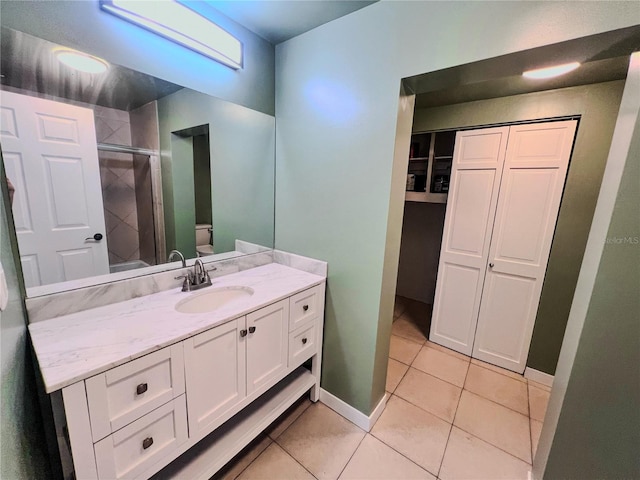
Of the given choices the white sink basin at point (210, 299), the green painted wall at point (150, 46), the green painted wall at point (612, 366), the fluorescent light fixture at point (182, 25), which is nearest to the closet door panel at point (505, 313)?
the green painted wall at point (612, 366)

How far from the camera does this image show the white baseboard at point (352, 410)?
5.24 ft

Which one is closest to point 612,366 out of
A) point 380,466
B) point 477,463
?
point 477,463

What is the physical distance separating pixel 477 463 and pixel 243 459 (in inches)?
50.5

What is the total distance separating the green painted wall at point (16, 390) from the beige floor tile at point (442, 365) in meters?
2.26

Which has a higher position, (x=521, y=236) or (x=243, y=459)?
(x=521, y=236)

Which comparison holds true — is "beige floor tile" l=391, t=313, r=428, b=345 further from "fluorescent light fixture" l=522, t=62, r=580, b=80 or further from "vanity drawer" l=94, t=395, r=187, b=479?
"fluorescent light fixture" l=522, t=62, r=580, b=80

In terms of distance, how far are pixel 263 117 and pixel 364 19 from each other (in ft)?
2.65

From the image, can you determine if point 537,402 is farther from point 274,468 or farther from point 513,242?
point 274,468

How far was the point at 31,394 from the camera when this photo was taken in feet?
3.18

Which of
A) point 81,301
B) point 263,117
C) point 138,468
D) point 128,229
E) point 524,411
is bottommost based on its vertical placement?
point 524,411

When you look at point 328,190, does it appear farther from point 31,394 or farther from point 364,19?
point 31,394

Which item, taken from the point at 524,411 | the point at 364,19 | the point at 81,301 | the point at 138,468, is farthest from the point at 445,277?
the point at 81,301

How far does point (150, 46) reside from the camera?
120 cm

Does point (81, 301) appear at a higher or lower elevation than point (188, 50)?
lower
